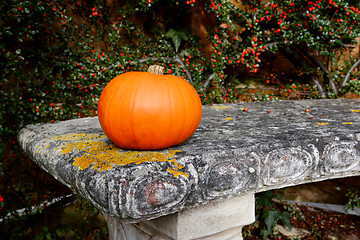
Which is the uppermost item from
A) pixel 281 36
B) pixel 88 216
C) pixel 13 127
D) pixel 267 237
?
pixel 281 36

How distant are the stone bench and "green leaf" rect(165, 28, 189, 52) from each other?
68.4 inches

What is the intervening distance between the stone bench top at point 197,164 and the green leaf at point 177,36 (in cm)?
180

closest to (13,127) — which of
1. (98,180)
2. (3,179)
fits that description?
(3,179)

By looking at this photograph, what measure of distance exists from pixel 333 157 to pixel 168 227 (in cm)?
63

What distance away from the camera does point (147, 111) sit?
851mm

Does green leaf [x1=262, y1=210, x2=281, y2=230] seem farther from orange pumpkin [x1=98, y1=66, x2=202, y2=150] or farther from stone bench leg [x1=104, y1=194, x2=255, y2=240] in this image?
orange pumpkin [x1=98, y1=66, x2=202, y2=150]

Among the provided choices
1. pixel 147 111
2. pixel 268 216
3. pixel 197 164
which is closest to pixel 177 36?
pixel 268 216

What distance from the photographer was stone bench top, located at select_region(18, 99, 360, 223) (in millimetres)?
689

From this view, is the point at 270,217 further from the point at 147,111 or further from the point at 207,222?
the point at 147,111

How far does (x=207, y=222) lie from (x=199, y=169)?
0.32 metres

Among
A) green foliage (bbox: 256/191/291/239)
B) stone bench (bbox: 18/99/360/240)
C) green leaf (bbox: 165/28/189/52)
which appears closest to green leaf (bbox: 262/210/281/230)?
green foliage (bbox: 256/191/291/239)

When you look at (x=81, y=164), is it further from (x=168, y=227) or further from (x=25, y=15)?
(x=25, y=15)

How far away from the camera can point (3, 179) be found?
238 centimetres

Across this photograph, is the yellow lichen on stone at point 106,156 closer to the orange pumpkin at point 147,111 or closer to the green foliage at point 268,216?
the orange pumpkin at point 147,111
